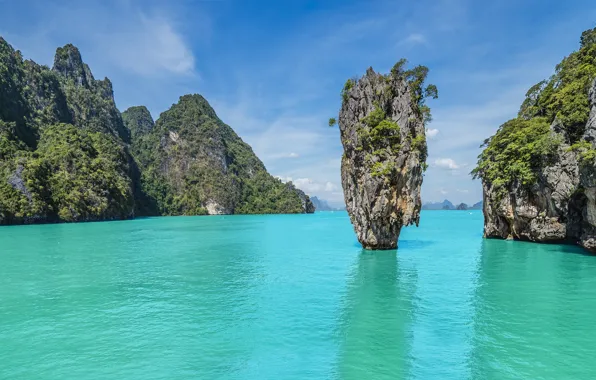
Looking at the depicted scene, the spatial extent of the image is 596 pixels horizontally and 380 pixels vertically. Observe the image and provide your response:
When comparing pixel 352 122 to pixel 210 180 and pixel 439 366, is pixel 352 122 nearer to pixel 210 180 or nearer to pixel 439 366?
pixel 439 366

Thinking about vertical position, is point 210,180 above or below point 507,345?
above

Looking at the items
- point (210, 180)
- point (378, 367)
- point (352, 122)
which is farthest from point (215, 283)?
point (210, 180)

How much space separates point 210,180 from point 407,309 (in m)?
122

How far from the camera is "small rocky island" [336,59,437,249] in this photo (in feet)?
78.5

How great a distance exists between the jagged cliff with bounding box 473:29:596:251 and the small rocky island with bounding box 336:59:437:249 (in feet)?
30.6

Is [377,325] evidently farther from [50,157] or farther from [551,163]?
[50,157]

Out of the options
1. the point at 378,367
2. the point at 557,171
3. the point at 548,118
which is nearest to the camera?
the point at 378,367

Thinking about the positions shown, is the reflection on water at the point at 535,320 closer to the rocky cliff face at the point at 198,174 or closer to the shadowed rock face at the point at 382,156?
the shadowed rock face at the point at 382,156

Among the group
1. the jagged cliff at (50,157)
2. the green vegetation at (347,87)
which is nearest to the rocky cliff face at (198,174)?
the jagged cliff at (50,157)

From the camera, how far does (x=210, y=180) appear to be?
128125 millimetres

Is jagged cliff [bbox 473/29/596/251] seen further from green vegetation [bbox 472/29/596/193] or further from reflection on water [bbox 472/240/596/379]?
reflection on water [bbox 472/240/596/379]

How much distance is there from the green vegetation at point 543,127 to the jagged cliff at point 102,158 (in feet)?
263

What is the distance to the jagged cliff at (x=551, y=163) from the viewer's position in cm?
2267

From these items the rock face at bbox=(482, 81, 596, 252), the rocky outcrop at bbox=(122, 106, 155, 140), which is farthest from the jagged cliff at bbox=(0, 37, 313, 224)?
the rock face at bbox=(482, 81, 596, 252)
